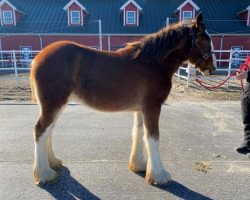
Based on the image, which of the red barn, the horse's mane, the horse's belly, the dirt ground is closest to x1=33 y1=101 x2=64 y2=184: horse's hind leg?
the horse's belly

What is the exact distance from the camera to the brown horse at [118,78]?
11.3 feet

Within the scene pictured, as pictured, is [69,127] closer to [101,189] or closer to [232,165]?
[101,189]

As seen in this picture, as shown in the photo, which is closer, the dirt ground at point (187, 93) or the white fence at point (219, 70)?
the dirt ground at point (187, 93)

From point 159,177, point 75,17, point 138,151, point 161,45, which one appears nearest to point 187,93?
point 138,151

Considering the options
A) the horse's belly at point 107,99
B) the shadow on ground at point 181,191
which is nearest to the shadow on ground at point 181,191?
the shadow on ground at point 181,191

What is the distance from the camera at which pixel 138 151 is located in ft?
13.1

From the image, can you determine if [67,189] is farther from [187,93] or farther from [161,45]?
[187,93]

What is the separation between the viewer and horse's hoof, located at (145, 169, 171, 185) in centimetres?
Answer: 356

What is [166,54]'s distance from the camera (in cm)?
359

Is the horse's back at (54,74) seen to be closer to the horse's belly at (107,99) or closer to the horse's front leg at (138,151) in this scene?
the horse's belly at (107,99)

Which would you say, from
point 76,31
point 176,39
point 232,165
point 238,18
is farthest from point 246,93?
point 238,18

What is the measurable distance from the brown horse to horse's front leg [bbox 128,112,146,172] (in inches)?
12.1

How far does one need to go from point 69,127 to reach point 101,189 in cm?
262

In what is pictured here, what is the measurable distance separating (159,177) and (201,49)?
181 cm
